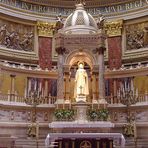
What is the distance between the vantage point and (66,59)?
79.5ft

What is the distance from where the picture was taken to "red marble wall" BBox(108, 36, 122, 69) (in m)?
28.2

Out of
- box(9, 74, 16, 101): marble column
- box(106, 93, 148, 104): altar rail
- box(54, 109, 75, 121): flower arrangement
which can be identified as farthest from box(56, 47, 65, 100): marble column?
box(106, 93, 148, 104): altar rail

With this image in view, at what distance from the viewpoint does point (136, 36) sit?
2856cm

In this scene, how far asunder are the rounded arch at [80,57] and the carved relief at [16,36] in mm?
5566

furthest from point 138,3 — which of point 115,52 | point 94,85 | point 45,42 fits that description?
point 94,85

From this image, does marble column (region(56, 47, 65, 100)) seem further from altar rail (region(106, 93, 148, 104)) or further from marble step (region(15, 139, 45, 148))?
altar rail (region(106, 93, 148, 104))

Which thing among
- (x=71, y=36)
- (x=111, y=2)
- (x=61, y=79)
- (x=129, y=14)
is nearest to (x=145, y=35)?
(x=129, y=14)

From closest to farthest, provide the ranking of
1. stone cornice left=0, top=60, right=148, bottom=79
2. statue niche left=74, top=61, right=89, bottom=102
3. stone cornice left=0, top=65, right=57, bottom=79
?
statue niche left=74, top=61, right=89, bottom=102
stone cornice left=0, top=60, right=148, bottom=79
stone cornice left=0, top=65, right=57, bottom=79

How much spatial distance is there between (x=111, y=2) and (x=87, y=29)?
21.9 feet

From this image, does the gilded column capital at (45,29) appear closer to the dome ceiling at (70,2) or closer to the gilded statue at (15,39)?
the gilded statue at (15,39)

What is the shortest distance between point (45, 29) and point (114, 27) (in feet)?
19.2

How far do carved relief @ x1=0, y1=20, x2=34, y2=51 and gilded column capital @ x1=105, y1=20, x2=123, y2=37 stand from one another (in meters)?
6.50

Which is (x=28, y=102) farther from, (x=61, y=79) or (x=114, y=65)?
(x=114, y=65)

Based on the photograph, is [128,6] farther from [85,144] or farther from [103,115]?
[85,144]
